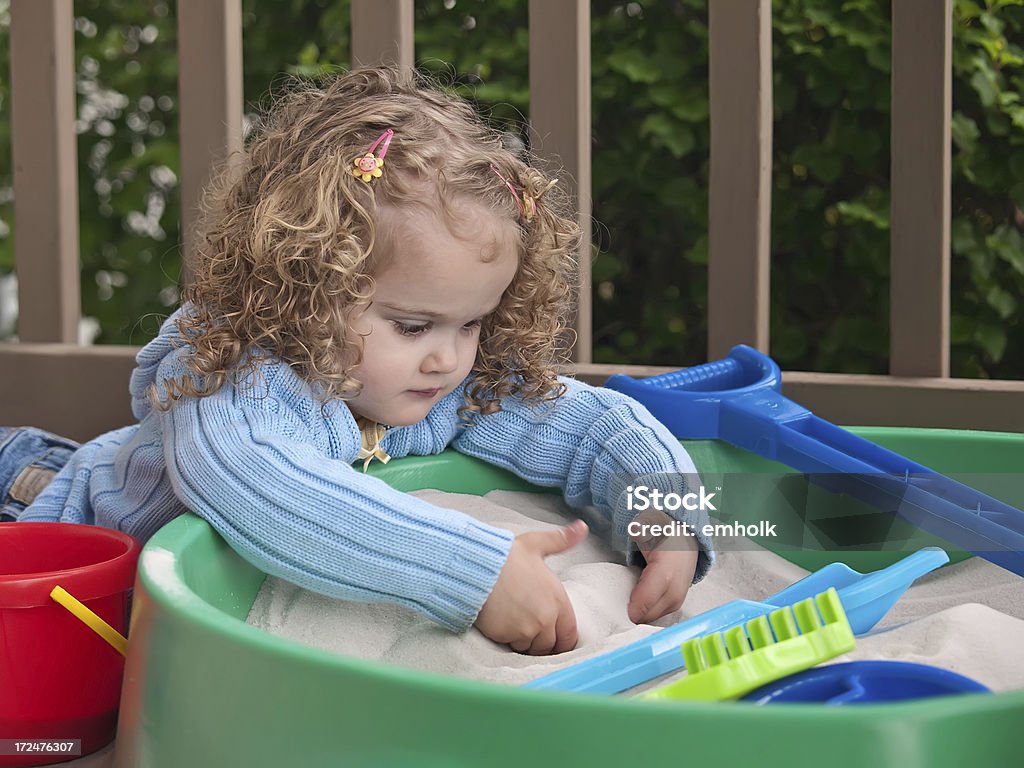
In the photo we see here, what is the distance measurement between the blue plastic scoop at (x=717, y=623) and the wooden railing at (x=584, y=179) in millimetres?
474

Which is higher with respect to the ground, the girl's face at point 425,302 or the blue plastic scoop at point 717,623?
the girl's face at point 425,302

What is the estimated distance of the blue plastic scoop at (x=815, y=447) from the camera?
973mm

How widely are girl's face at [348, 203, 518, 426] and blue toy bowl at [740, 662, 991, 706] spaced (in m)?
0.45

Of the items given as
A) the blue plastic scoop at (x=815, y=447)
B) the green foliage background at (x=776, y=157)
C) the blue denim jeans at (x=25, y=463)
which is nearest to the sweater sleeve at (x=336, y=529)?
the blue plastic scoop at (x=815, y=447)

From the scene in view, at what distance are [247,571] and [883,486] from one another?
1.75ft

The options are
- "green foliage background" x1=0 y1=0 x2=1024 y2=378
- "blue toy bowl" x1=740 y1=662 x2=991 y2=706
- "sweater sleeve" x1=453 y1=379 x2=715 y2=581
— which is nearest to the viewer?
"blue toy bowl" x1=740 y1=662 x2=991 y2=706

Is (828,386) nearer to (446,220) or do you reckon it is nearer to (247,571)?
(446,220)

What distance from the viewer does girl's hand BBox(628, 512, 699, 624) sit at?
3.19 ft

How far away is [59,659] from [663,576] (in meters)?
0.47

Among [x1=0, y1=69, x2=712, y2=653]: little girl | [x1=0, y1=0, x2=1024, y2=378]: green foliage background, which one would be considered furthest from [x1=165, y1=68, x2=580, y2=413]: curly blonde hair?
[x1=0, y1=0, x2=1024, y2=378]: green foliage background

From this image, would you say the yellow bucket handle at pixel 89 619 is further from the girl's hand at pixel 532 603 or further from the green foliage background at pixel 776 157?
the green foliage background at pixel 776 157

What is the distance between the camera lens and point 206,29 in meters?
1.47

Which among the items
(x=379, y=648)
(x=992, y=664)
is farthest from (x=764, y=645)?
(x=379, y=648)

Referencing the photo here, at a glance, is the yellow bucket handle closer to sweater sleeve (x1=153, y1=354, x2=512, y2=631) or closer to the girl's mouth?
sweater sleeve (x1=153, y1=354, x2=512, y2=631)
